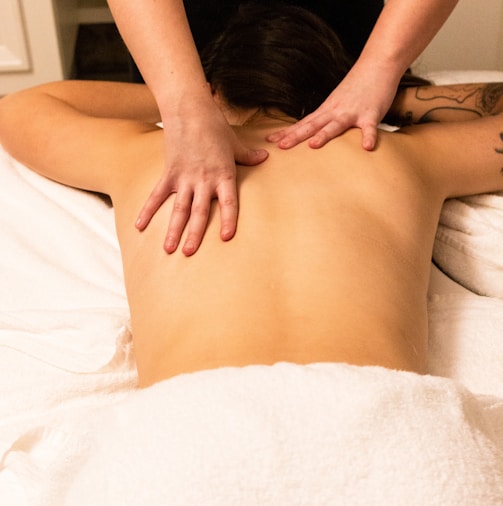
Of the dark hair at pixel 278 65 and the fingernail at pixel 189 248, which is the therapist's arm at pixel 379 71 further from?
the fingernail at pixel 189 248

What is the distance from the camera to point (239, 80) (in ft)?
4.30

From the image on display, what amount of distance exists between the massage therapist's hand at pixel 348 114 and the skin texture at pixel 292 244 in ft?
0.07

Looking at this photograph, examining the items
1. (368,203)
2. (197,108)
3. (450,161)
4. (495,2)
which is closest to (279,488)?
(368,203)

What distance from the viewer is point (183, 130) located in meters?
1.05

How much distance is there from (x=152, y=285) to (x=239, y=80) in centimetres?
53

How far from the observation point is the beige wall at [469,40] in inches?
90.0

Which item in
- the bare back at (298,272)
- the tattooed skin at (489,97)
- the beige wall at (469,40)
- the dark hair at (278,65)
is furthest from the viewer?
the beige wall at (469,40)

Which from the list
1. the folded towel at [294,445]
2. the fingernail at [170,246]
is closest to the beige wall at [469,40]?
the fingernail at [170,246]

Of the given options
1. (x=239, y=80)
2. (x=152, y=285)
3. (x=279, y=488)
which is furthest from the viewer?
(x=239, y=80)

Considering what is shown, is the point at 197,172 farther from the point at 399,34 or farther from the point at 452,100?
the point at 452,100

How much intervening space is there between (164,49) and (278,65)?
0.25 metres

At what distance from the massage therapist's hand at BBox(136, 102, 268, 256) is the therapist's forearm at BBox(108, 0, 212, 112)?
44 mm

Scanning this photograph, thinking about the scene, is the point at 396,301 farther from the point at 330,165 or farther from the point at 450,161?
the point at 450,161

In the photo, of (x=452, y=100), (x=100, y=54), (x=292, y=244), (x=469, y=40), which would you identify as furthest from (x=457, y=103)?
(x=100, y=54)
